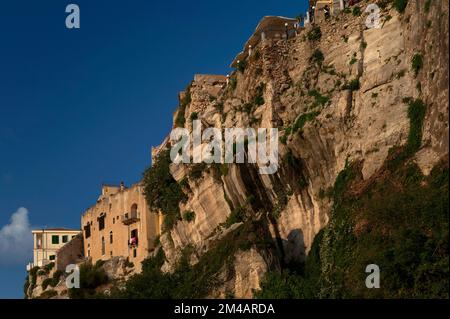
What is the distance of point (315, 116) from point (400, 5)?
519cm

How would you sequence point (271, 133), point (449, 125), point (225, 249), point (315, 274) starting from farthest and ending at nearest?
point (271, 133)
point (225, 249)
point (315, 274)
point (449, 125)

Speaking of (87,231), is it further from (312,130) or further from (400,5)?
(400,5)

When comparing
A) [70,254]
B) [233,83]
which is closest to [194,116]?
[233,83]

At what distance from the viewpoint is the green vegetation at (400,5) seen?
119 ft

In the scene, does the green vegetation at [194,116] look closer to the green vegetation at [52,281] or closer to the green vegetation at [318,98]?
the green vegetation at [318,98]

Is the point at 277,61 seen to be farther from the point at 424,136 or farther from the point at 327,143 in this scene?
the point at 424,136

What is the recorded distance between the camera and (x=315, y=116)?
126 ft

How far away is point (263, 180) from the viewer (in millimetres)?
40781

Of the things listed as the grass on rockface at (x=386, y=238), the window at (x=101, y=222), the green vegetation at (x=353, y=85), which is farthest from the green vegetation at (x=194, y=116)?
the window at (x=101, y=222)

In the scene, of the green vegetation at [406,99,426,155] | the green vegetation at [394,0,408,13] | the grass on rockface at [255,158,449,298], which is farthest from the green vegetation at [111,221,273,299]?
the green vegetation at [394,0,408,13]

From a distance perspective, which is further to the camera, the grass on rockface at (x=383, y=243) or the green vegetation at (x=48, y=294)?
the green vegetation at (x=48, y=294)

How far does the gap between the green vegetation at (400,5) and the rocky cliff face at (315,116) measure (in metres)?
0.21
